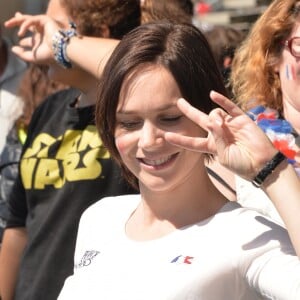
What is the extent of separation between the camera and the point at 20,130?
9.80ft

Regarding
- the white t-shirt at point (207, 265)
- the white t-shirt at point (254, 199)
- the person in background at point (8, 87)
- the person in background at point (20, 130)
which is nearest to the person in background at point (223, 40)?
the person in background at point (20, 130)

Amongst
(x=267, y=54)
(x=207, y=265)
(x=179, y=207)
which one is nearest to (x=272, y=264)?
(x=207, y=265)

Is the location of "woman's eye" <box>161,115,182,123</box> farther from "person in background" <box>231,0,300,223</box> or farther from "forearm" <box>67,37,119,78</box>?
"forearm" <box>67,37,119,78</box>

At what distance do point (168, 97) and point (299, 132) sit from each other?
0.39 m

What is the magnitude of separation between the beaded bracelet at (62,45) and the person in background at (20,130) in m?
0.39

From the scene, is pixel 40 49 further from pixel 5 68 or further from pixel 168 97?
pixel 5 68

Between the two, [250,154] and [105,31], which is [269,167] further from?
[105,31]

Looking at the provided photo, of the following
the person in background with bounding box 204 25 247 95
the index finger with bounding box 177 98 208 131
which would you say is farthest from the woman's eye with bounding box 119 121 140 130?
the person in background with bounding box 204 25 247 95

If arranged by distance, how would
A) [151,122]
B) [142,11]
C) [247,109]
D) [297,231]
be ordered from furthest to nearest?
[142,11] < [247,109] < [151,122] < [297,231]

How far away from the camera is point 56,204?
7.63ft

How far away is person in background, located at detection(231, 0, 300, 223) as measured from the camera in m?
1.82

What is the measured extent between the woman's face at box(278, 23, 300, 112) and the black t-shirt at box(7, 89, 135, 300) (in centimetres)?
61

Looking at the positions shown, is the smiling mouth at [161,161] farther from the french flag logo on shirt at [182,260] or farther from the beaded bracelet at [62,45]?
the beaded bracelet at [62,45]

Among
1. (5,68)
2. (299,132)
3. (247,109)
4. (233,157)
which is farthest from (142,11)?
(5,68)
